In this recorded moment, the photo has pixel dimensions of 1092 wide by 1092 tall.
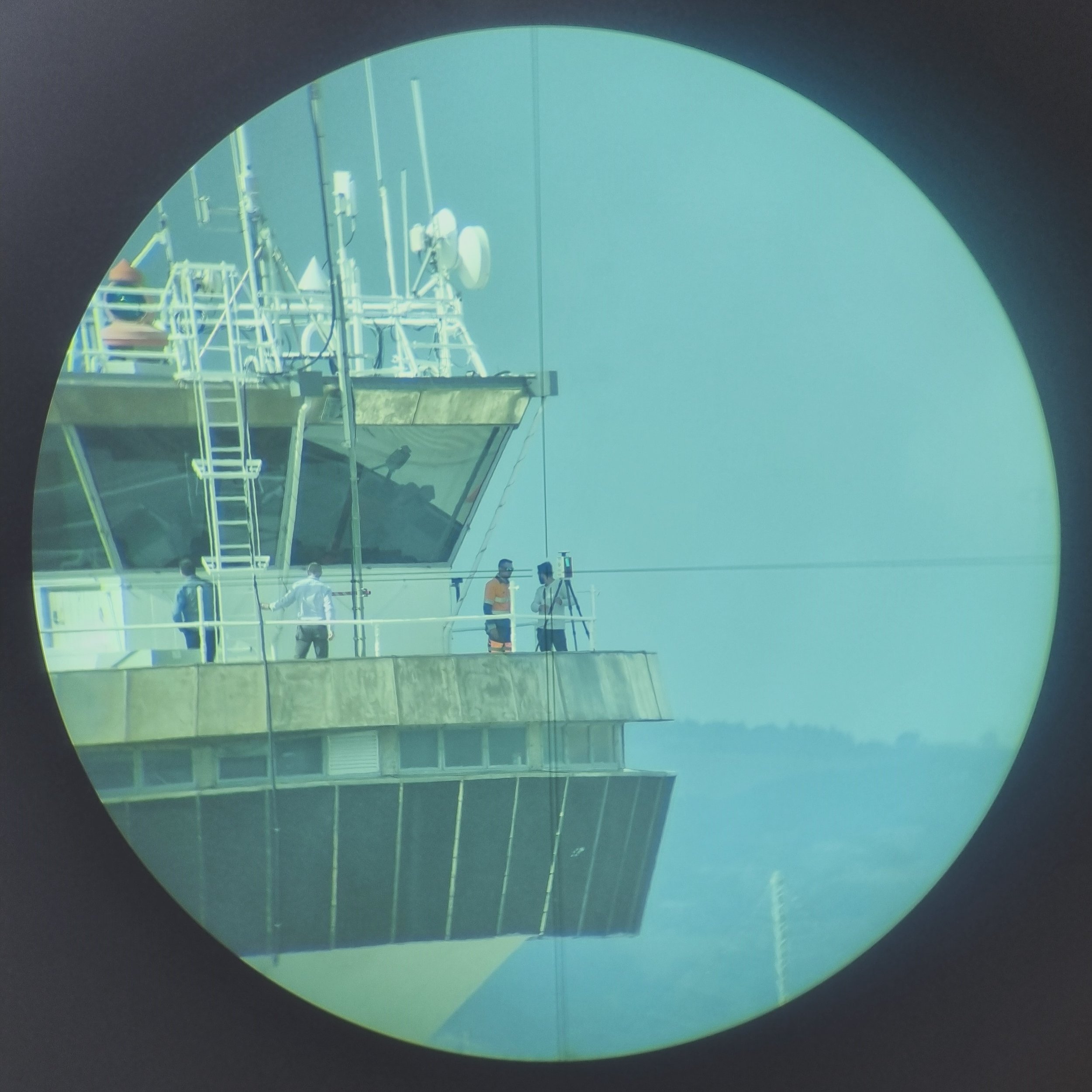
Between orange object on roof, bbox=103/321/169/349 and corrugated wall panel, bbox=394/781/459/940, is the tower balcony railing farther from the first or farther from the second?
orange object on roof, bbox=103/321/169/349

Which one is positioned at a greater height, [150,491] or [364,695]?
[150,491]

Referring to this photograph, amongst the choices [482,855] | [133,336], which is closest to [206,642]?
[133,336]

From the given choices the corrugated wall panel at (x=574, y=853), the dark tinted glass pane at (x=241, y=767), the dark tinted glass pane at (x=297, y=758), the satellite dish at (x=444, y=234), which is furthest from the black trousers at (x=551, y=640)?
the satellite dish at (x=444, y=234)

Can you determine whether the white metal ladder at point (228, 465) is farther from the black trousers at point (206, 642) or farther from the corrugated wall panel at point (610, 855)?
the corrugated wall panel at point (610, 855)

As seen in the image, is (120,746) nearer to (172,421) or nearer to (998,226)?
(172,421)

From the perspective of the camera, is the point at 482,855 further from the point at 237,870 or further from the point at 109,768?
the point at 109,768
